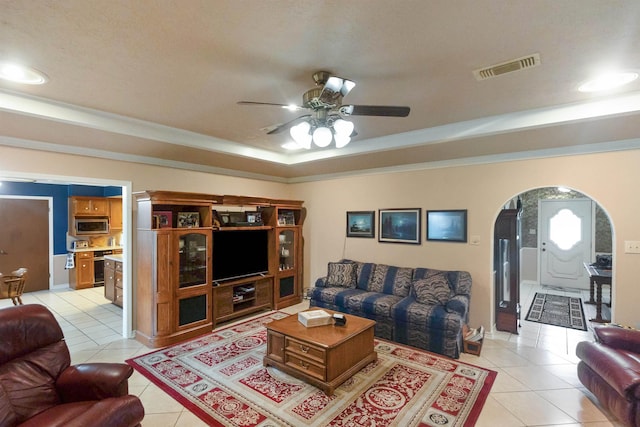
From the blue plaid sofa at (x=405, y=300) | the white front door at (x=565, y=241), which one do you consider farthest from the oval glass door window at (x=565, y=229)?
the blue plaid sofa at (x=405, y=300)

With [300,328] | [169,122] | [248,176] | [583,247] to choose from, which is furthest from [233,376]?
[583,247]

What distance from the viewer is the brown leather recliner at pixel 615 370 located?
2.13m

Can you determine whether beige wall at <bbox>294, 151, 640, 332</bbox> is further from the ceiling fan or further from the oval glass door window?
the oval glass door window

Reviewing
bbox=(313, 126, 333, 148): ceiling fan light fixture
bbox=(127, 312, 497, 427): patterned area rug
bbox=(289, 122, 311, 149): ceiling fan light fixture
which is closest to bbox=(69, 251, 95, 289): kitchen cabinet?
bbox=(127, 312, 497, 427): patterned area rug

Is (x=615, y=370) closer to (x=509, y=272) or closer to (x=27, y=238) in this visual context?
(x=509, y=272)

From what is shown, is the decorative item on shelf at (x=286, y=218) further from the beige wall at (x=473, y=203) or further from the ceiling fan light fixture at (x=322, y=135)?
the ceiling fan light fixture at (x=322, y=135)

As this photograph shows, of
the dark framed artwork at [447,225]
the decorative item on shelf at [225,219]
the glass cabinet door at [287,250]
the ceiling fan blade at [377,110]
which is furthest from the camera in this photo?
the glass cabinet door at [287,250]

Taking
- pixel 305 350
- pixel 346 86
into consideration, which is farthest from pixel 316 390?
pixel 346 86

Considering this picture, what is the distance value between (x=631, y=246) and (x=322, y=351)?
3.48m

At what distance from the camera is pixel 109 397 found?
6.55 ft

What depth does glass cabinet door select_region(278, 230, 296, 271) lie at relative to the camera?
548 centimetres

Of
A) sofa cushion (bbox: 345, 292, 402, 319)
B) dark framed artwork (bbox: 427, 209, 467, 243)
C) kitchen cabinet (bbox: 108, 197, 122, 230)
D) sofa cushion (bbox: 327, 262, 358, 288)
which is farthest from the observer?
kitchen cabinet (bbox: 108, 197, 122, 230)

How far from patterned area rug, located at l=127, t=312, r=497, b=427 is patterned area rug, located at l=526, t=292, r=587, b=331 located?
7.97ft

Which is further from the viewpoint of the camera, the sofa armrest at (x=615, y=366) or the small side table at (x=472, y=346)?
the small side table at (x=472, y=346)
